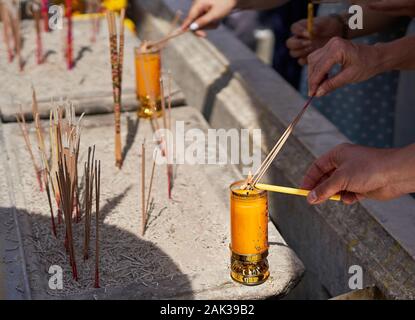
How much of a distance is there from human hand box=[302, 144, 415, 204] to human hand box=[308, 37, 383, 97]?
28 centimetres

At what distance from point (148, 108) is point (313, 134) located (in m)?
0.65

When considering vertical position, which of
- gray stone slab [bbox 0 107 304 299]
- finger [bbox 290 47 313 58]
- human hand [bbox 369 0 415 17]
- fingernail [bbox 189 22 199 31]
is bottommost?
gray stone slab [bbox 0 107 304 299]

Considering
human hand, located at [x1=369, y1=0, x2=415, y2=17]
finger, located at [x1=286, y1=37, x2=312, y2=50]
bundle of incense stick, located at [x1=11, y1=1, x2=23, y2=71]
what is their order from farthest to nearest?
bundle of incense stick, located at [x1=11, y1=1, x2=23, y2=71] → finger, located at [x1=286, y1=37, x2=312, y2=50] → human hand, located at [x1=369, y1=0, x2=415, y2=17]

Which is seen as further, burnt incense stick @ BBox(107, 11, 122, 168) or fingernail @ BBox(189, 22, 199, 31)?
fingernail @ BBox(189, 22, 199, 31)

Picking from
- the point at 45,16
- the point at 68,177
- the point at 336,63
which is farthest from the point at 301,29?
the point at 45,16

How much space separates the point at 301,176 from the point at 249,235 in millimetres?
707

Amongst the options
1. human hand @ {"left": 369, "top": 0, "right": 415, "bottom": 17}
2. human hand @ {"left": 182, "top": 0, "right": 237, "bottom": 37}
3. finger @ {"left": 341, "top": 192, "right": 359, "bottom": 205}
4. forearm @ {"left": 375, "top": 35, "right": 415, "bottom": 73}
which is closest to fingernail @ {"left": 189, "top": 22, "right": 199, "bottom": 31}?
human hand @ {"left": 182, "top": 0, "right": 237, "bottom": 37}

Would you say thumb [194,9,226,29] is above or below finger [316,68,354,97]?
above

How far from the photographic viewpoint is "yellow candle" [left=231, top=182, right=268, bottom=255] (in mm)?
1795

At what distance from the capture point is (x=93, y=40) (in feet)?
12.3

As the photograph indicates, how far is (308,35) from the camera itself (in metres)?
2.60

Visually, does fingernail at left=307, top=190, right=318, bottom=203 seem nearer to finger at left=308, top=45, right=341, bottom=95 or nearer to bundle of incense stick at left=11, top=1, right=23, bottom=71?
finger at left=308, top=45, right=341, bottom=95

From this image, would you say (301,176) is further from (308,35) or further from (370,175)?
(370,175)

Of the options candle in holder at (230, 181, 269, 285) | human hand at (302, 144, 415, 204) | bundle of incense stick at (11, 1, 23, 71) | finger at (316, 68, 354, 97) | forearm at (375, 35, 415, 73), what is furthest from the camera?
bundle of incense stick at (11, 1, 23, 71)
